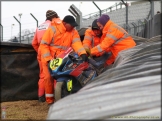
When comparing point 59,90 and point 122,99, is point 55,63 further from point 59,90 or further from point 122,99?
point 122,99

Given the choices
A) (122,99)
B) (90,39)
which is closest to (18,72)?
(90,39)

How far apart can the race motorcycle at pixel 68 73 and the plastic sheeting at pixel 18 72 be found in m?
2.04

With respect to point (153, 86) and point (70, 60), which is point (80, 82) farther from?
point (153, 86)

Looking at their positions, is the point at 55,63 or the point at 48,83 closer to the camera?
the point at 55,63

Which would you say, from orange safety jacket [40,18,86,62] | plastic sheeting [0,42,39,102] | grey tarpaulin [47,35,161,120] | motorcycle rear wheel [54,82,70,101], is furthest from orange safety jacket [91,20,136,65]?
grey tarpaulin [47,35,161,120]

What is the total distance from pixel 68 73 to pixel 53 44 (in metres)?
1.11

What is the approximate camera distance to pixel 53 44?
20.2 ft

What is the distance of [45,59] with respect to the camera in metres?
5.92

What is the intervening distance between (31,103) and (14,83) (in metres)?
0.74

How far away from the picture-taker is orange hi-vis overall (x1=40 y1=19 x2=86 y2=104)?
5.96m

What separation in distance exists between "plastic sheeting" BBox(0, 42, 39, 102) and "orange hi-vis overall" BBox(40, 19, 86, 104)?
134 cm

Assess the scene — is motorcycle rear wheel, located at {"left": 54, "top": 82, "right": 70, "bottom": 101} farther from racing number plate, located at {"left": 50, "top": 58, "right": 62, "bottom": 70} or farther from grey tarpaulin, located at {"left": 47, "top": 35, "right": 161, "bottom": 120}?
grey tarpaulin, located at {"left": 47, "top": 35, "right": 161, "bottom": 120}

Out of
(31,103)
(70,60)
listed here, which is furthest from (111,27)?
(31,103)

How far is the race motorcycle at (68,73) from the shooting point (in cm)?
523
